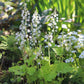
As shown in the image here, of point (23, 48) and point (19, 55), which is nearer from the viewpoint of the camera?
point (23, 48)

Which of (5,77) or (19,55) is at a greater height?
(19,55)

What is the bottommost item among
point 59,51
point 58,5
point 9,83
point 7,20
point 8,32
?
point 9,83

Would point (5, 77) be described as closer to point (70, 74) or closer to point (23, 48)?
point (23, 48)

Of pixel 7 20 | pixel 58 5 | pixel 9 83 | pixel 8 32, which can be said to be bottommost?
pixel 9 83

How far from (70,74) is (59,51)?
307 mm

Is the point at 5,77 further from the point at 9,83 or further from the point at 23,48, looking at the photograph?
the point at 23,48

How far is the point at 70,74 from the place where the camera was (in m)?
1.77

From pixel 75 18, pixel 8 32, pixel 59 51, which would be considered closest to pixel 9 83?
pixel 59 51

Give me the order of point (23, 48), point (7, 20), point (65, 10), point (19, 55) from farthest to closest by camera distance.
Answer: point (7, 20), point (65, 10), point (19, 55), point (23, 48)

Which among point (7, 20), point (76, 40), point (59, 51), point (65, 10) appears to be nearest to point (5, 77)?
point (59, 51)

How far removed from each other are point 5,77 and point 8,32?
1.18 m

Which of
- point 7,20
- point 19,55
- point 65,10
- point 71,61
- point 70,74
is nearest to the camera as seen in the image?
point 70,74

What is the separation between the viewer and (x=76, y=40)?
2.25 meters

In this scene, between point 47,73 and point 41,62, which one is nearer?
point 47,73
